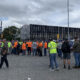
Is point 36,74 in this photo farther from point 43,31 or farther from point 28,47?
point 43,31

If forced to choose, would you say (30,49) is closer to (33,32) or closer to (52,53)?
(52,53)

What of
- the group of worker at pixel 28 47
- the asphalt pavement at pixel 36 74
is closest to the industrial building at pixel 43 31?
the group of worker at pixel 28 47

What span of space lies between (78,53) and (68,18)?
70.0ft

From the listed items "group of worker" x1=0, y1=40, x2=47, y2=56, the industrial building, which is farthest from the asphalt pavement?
the industrial building

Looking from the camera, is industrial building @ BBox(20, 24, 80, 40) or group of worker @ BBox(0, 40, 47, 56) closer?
group of worker @ BBox(0, 40, 47, 56)

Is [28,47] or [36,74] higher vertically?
[28,47]

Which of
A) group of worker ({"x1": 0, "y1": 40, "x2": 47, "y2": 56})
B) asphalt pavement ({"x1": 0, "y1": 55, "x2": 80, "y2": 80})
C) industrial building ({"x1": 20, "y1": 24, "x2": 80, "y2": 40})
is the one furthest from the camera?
industrial building ({"x1": 20, "y1": 24, "x2": 80, "y2": 40})

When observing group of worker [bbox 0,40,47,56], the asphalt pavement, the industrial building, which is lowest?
the asphalt pavement

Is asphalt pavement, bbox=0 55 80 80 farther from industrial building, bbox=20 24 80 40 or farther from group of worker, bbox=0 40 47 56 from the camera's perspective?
industrial building, bbox=20 24 80 40

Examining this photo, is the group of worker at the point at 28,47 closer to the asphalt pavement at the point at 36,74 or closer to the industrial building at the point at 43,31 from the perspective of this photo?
the asphalt pavement at the point at 36,74

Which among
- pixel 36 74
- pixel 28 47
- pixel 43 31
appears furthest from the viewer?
pixel 43 31

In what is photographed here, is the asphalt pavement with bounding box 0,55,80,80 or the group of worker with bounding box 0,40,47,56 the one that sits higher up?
the group of worker with bounding box 0,40,47,56

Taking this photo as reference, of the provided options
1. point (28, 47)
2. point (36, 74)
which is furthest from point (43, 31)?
point (36, 74)

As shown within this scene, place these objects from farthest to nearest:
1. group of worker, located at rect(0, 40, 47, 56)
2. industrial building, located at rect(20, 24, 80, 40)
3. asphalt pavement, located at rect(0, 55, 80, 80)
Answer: industrial building, located at rect(20, 24, 80, 40) → group of worker, located at rect(0, 40, 47, 56) → asphalt pavement, located at rect(0, 55, 80, 80)
